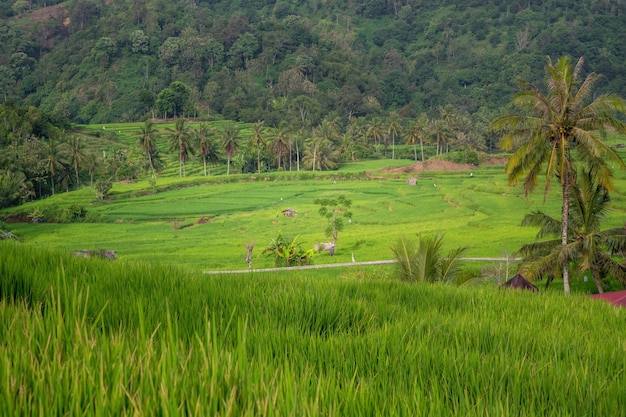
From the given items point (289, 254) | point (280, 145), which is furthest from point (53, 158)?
point (289, 254)

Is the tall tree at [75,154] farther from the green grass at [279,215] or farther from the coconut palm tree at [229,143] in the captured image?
the coconut palm tree at [229,143]

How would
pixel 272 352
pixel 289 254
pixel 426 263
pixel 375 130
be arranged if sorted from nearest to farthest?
pixel 272 352, pixel 426 263, pixel 289 254, pixel 375 130

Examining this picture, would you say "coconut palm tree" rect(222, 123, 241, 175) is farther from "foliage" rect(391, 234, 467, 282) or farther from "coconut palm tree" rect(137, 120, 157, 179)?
"foliage" rect(391, 234, 467, 282)

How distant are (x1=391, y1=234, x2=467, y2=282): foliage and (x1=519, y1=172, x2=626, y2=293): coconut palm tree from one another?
477cm

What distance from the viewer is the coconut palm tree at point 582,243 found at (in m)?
19.3

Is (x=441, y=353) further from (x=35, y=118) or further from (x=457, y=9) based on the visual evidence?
(x=457, y=9)

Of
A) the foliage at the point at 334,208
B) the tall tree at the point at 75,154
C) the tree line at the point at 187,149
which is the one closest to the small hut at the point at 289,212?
the foliage at the point at 334,208

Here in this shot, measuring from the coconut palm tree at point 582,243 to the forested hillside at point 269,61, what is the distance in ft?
252

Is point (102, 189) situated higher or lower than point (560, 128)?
lower

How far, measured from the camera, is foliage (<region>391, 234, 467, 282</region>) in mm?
15672

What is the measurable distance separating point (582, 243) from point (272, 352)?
66.8ft

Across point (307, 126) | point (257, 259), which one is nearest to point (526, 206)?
point (257, 259)

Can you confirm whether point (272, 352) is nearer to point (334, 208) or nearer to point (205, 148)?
point (334, 208)

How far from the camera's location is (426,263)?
1573cm
